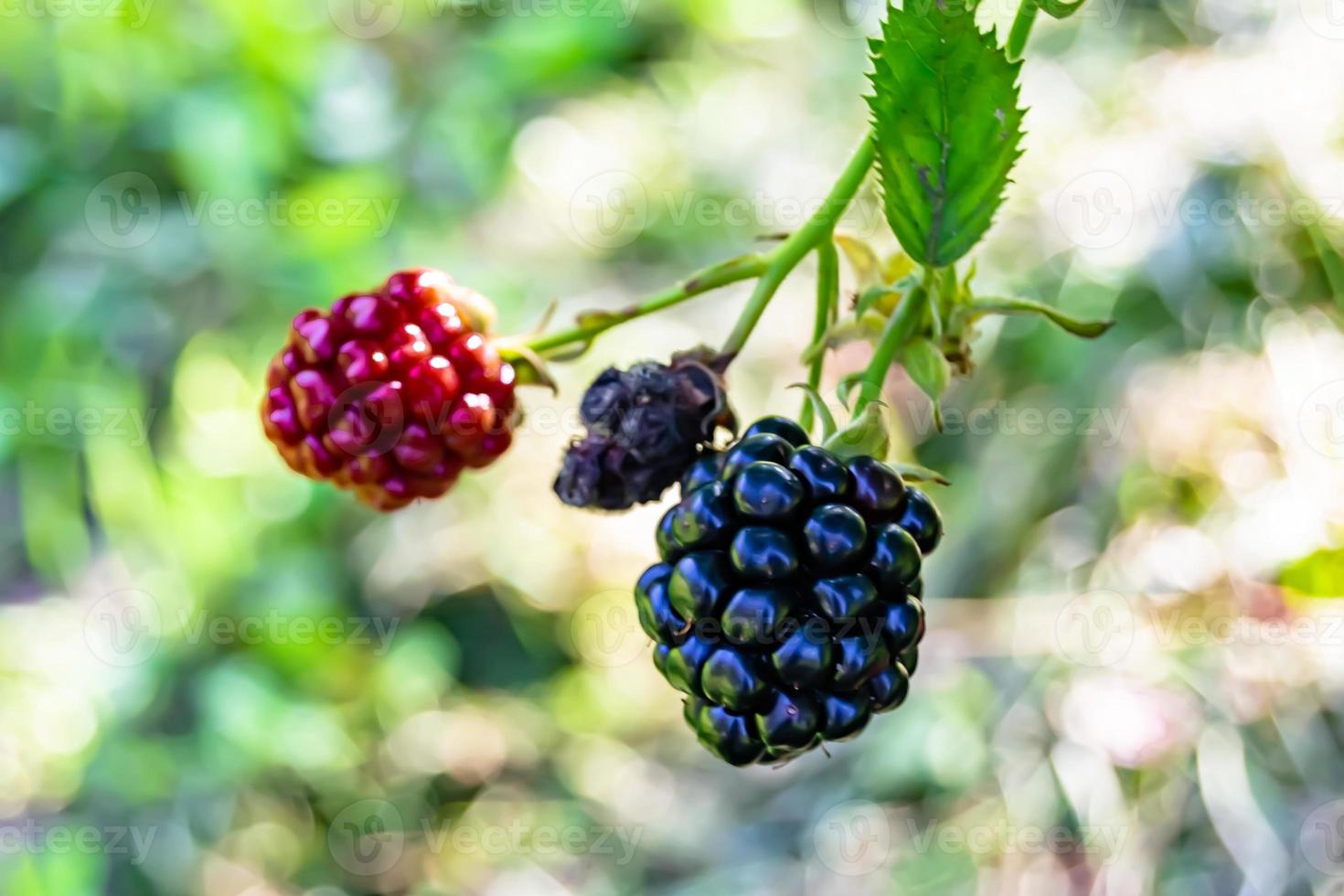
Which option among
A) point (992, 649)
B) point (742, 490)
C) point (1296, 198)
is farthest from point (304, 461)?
point (1296, 198)

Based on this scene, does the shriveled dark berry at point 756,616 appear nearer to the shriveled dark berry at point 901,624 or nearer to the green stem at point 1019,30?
the shriveled dark berry at point 901,624

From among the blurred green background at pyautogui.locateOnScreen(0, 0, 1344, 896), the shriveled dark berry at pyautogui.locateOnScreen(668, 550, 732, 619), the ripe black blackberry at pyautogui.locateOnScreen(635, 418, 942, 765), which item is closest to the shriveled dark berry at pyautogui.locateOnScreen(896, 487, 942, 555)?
the ripe black blackberry at pyautogui.locateOnScreen(635, 418, 942, 765)

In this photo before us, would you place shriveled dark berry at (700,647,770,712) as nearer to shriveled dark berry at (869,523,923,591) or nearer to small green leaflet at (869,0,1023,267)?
shriveled dark berry at (869,523,923,591)

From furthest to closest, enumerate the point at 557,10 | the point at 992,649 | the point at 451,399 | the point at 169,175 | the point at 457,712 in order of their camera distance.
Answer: the point at 557,10, the point at 169,175, the point at 457,712, the point at 992,649, the point at 451,399

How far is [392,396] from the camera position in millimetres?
722

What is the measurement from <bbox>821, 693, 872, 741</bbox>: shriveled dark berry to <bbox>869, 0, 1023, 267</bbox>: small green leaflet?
0.25 metres

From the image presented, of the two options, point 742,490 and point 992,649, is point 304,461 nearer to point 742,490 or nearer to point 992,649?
point 742,490

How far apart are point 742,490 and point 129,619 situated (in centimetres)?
203

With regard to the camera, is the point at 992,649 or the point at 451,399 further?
the point at 992,649

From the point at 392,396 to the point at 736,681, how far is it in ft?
1.12

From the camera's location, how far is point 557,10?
8.64ft

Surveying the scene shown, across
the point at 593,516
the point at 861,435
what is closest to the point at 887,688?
the point at 861,435

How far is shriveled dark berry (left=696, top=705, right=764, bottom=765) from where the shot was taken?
546 millimetres

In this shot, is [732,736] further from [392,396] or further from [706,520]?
[392,396]
